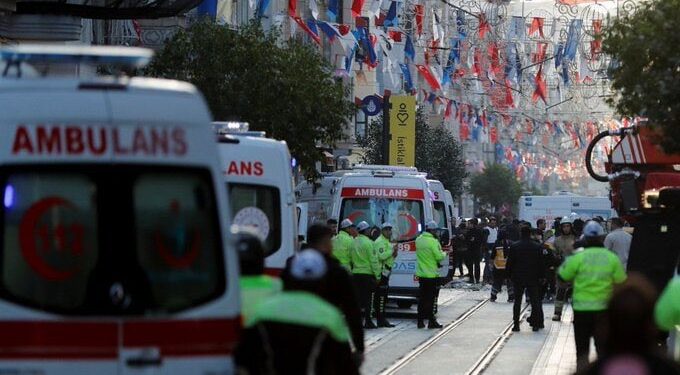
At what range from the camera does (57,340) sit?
9.37 m

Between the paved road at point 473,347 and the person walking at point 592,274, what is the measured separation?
3411 millimetres

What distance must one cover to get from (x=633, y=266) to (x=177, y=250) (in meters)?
10.8

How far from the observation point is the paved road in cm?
2119

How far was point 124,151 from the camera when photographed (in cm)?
972

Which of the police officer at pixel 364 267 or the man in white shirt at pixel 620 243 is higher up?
the man in white shirt at pixel 620 243

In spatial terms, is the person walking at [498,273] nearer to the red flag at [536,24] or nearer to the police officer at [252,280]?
the red flag at [536,24]

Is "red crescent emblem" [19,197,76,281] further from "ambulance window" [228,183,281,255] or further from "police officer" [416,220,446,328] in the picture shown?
"police officer" [416,220,446,328]

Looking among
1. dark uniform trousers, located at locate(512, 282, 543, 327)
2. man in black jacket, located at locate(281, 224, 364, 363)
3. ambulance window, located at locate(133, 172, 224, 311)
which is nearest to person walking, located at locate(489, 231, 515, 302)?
dark uniform trousers, located at locate(512, 282, 543, 327)

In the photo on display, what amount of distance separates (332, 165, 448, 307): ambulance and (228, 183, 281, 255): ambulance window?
12.4 metres

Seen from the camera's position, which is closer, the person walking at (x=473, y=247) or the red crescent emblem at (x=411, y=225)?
the red crescent emblem at (x=411, y=225)

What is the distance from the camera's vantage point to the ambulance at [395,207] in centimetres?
3111

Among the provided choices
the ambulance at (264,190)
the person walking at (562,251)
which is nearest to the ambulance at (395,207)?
the person walking at (562,251)

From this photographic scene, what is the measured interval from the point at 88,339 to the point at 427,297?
63.7 feet

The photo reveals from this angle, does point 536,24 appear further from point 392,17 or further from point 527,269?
point 527,269
